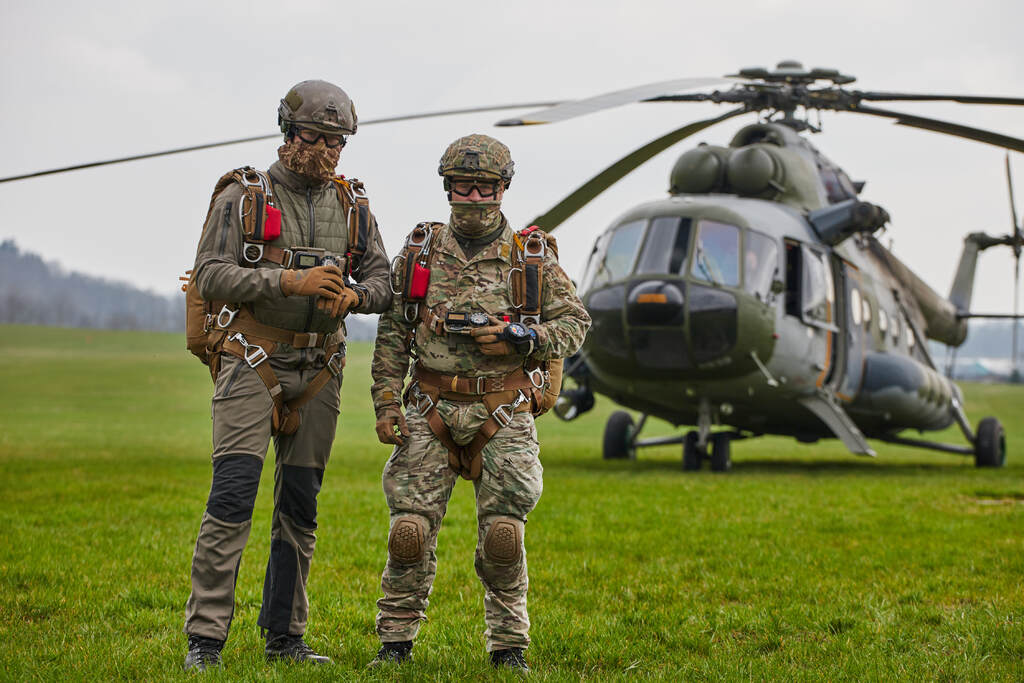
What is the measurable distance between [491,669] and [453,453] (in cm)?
86

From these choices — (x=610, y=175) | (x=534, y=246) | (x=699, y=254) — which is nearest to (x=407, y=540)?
(x=534, y=246)

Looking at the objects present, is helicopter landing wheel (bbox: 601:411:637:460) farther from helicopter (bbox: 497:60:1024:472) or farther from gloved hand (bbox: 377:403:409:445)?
gloved hand (bbox: 377:403:409:445)

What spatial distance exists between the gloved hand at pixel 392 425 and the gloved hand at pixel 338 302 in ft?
1.45

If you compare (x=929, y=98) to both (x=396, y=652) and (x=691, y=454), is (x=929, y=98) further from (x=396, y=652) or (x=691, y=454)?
(x=396, y=652)

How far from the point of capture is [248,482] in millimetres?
4371

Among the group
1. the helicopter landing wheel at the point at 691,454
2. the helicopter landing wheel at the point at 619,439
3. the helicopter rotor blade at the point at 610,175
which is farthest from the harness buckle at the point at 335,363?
the helicopter landing wheel at the point at 619,439

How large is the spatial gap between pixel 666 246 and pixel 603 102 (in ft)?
17.3

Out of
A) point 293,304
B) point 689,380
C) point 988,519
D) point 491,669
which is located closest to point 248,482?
point 293,304

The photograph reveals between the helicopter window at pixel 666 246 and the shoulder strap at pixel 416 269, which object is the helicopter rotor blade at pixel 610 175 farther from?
the shoulder strap at pixel 416 269

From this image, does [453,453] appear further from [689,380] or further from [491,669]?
[689,380]

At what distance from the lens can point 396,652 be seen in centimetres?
437

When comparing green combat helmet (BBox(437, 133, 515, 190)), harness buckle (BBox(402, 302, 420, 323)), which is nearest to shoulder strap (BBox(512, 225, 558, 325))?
green combat helmet (BBox(437, 133, 515, 190))

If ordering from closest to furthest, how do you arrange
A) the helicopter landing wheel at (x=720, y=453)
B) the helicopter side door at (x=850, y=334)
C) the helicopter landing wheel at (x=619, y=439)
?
the helicopter landing wheel at (x=720, y=453), the helicopter side door at (x=850, y=334), the helicopter landing wheel at (x=619, y=439)

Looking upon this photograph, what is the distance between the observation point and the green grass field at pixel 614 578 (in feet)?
14.9
